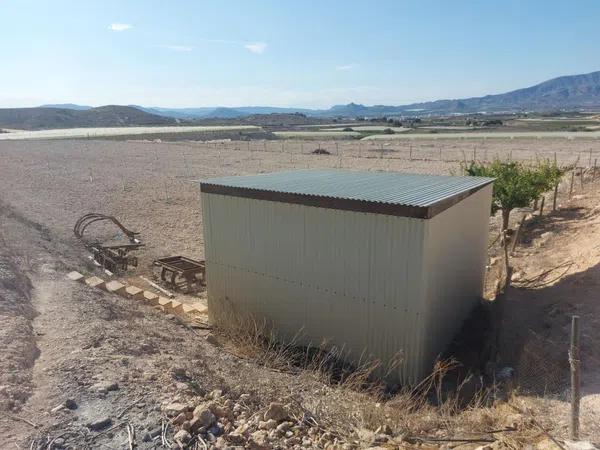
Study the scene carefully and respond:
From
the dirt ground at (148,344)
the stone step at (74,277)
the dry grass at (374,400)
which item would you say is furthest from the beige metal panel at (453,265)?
the stone step at (74,277)

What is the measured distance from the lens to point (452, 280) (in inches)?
384

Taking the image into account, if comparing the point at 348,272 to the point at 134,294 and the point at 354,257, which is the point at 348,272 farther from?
the point at 134,294

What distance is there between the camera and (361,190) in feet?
31.2

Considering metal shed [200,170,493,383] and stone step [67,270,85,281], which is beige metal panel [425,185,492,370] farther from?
stone step [67,270,85,281]

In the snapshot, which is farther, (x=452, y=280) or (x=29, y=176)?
(x=29, y=176)

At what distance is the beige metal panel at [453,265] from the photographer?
27.9ft

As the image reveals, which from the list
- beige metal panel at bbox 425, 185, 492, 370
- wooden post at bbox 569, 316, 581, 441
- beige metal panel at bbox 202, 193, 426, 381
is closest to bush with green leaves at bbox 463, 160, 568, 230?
beige metal panel at bbox 425, 185, 492, 370

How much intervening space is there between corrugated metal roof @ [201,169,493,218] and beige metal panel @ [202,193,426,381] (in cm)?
17

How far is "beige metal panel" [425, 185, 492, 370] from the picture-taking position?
8508 millimetres

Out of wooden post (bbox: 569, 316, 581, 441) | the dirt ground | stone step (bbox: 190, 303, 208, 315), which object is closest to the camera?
wooden post (bbox: 569, 316, 581, 441)

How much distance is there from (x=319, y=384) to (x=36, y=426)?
4003mm

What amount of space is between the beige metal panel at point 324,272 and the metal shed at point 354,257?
0.07 ft

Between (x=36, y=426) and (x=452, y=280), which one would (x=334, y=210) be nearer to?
(x=452, y=280)

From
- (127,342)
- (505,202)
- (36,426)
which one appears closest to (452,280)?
(127,342)
